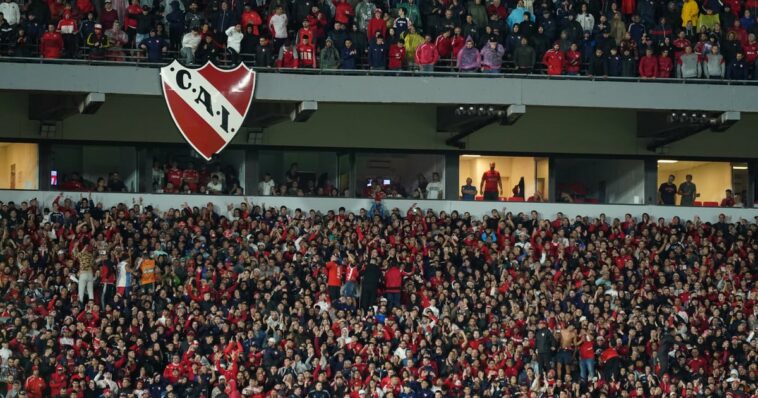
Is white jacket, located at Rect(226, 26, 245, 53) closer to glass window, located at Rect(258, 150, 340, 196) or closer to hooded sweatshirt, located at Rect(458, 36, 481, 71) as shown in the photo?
glass window, located at Rect(258, 150, 340, 196)

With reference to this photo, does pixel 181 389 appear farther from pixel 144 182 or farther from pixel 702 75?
pixel 702 75

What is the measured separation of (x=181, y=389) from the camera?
24500 millimetres

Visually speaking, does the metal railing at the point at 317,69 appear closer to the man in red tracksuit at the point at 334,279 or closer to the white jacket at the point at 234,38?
the white jacket at the point at 234,38

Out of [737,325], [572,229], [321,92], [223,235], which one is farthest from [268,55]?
[737,325]

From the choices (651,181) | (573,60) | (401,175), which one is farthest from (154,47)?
(651,181)

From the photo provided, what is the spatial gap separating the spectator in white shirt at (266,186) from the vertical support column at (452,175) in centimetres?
342

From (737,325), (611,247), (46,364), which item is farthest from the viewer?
(611,247)

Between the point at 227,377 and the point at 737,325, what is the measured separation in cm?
855

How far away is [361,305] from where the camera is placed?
1075 inches

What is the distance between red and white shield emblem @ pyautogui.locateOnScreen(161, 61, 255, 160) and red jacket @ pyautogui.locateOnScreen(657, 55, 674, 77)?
731cm

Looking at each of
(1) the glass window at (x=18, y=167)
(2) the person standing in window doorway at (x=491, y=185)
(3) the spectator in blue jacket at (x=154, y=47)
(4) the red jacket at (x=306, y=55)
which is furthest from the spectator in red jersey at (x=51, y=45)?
(2) the person standing in window doorway at (x=491, y=185)

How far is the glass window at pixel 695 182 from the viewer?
3275 centimetres

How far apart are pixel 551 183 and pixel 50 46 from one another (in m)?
10.3

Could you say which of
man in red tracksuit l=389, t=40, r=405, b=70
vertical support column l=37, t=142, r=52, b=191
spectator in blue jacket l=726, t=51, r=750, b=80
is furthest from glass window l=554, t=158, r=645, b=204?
vertical support column l=37, t=142, r=52, b=191
